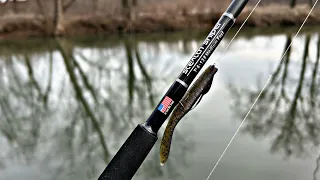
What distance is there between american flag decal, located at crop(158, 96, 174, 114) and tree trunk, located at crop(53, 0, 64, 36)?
9.37 metres

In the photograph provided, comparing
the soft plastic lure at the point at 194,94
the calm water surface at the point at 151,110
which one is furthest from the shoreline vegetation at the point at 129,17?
the soft plastic lure at the point at 194,94

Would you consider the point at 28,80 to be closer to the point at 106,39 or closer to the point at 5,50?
the point at 5,50

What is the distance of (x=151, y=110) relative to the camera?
165 inches

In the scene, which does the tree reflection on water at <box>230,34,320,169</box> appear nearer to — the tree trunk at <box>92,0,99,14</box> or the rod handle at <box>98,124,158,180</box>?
the rod handle at <box>98,124,158,180</box>

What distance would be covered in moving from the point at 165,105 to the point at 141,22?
9.19m

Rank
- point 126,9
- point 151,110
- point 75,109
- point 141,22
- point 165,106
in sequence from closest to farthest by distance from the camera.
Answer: point 165,106 → point 151,110 → point 75,109 → point 141,22 → point 126,9

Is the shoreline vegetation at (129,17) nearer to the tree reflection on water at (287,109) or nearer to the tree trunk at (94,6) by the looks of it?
the tree trunk at (94,6)

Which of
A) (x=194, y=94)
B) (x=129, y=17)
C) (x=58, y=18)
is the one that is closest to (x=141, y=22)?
(x=129, y=17)

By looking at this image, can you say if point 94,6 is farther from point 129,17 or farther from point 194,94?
point 194,94

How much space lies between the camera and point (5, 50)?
8445 mm

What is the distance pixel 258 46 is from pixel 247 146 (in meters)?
4.75

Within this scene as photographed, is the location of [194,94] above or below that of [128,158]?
above

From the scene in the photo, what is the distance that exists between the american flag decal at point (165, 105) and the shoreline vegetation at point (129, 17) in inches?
357

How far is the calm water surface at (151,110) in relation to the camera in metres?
3.01
